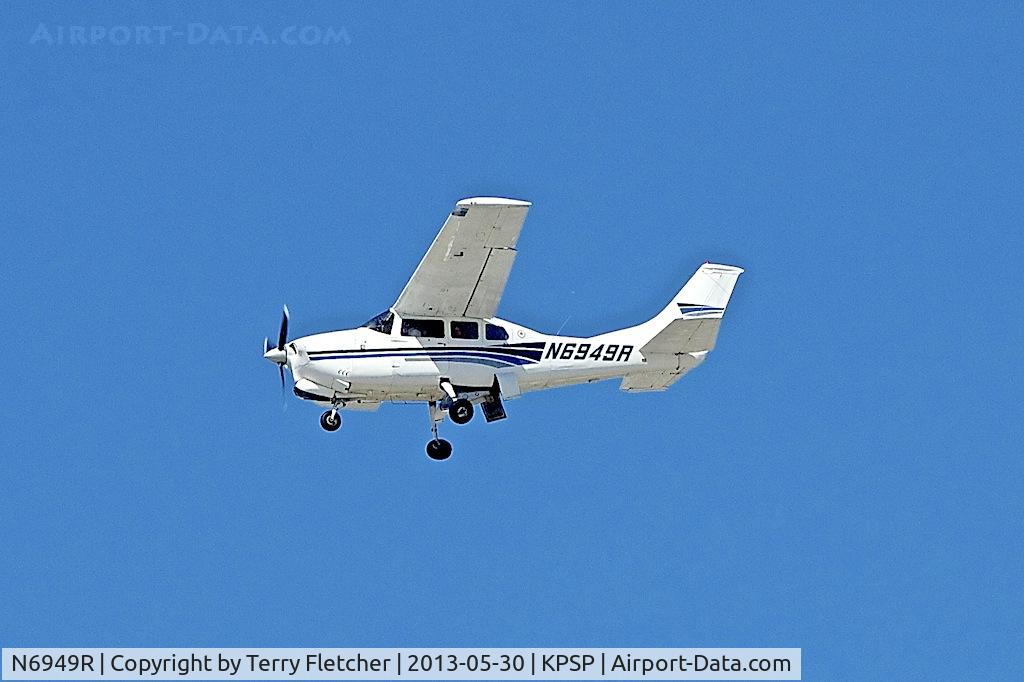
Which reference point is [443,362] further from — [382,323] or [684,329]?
[684,329]

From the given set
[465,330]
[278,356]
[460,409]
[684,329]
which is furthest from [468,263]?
[684,329]

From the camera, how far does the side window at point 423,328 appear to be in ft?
172

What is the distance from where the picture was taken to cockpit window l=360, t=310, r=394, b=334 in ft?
172

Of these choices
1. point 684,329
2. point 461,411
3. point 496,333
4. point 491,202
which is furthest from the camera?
point 684,329

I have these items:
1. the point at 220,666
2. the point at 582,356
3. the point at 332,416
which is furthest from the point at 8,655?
the point at 582,356

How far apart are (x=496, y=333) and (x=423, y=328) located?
125cm

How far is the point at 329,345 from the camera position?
5212 centimetres

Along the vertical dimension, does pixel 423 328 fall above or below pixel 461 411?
above

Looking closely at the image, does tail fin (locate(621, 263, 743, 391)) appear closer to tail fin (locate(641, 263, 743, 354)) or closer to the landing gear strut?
tail fin (locate(641, 263, 743, 354))

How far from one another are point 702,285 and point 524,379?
3857mm

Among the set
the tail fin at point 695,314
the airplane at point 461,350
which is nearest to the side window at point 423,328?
the airplane at point 461,350

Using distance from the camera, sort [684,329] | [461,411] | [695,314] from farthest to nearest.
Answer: [695,314] < [684,329] < [461,411]

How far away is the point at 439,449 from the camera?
175 ft

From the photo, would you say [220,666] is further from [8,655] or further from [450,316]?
[450,316]
